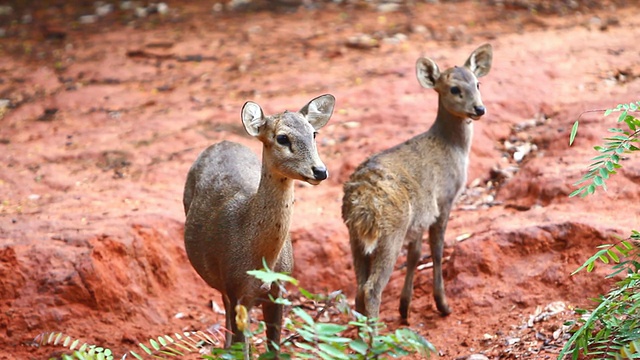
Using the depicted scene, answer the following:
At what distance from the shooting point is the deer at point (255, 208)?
5.63 meters

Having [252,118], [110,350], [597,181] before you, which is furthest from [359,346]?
[110,350]

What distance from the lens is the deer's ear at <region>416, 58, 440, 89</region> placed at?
7.89 meters

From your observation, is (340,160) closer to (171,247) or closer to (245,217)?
(171,247)

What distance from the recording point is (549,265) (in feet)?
24.3

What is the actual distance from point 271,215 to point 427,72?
114 inches

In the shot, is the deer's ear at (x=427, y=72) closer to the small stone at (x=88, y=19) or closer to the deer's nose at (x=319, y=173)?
the deer's nose at (x=319, y=173)

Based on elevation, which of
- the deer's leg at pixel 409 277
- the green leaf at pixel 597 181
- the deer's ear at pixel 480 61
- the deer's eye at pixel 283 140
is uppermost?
the deer's eye at pixel 283 140

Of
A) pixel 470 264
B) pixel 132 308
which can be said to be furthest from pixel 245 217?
pixel 470 264

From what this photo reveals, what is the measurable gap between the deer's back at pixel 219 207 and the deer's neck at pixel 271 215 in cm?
17

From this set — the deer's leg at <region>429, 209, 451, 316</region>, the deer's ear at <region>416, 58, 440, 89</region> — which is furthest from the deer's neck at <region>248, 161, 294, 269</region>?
the deer's ear at <region>416, 58, 440, 89</region>

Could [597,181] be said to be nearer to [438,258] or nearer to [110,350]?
[438,258]

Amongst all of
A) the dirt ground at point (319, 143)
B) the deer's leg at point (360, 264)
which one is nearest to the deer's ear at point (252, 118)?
the deer's leg at point (360, 264)

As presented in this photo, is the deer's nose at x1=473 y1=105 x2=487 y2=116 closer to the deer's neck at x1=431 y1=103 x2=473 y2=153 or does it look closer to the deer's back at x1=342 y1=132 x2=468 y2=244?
the deer's neck at x1=431 y1=103 x2=473 y2=153

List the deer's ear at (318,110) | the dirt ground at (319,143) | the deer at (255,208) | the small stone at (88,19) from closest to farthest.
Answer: the deer at (255,208)
the deer's ear at (318,110)
the dirt ground at (319,143)
the small stone at (88,19)
